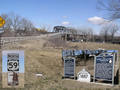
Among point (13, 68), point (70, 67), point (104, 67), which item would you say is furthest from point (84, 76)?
point (13, 68)

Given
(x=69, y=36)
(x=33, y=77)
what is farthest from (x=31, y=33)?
(x=33, y=77)

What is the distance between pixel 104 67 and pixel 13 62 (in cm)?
329

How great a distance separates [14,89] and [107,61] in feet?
11.2

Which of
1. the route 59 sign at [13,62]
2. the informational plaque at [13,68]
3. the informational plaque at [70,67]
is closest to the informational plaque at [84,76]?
the informational plaque at [70,67]

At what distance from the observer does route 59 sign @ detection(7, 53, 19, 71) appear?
468 cm

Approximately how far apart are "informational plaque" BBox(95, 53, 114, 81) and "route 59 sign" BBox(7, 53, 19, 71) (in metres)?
2.94

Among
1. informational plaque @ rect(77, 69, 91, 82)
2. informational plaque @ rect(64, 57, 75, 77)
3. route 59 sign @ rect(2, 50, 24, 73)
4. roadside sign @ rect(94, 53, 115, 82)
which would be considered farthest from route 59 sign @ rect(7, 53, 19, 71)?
roadside sign @ rect(94, 53, 115, 82)

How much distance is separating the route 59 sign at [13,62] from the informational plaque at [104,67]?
2.94 metres

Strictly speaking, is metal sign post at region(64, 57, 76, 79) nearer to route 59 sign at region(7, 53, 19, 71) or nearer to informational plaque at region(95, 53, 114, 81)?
informational plaque at region(95, 53, 114, 81)

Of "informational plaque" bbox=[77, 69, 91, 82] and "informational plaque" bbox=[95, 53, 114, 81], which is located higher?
"informational plaque" bbox=[95, 53, 114, 81]

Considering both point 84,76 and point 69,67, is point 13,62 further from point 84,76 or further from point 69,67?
point 84,76

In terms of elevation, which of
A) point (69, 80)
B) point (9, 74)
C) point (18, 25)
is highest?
point (18, 25)

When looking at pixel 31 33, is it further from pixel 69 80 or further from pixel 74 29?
pixel 69 80

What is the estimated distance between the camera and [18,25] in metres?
44.4
